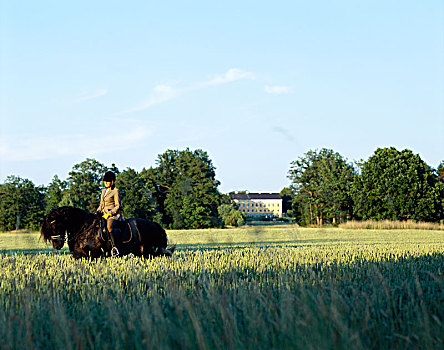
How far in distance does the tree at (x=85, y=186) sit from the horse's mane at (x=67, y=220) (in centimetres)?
3350

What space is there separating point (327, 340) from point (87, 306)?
3.29m

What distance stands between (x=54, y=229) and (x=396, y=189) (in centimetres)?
4749

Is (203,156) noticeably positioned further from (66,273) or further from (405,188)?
(66,273)

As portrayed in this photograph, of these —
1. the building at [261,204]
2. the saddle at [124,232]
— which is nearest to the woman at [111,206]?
the saddle at [124,232]

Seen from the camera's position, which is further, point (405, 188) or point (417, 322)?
point (405, 188)

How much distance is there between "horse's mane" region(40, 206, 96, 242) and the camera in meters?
10.6

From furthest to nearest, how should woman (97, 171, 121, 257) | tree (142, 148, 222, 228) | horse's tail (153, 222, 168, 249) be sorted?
tree (142, 148, 222, 228) → horse's tail (153, 222, 168, 249) → woman (97, 171, 121, 257)

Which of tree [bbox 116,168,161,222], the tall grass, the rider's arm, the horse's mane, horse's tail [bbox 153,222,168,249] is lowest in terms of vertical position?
the tall grass

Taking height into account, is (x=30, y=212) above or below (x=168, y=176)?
below

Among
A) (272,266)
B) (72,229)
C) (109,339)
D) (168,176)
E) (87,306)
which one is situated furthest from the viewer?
(168,176)

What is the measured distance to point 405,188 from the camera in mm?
51438

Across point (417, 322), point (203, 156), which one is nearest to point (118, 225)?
point (417, 322)

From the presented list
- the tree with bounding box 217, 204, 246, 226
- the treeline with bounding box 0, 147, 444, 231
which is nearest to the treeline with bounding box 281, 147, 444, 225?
the treeline with bounding box 0, 147, 444, 231

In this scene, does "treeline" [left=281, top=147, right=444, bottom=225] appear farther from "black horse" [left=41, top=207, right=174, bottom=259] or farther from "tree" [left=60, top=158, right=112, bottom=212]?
"black horse" [left=41, top=207, right=174, bottom=259]
